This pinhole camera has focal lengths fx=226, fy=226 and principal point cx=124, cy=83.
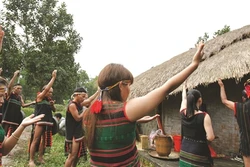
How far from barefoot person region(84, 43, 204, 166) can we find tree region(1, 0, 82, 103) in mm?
15543

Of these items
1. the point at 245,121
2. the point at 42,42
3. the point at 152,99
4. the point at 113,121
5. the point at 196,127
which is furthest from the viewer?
the point at 42,42

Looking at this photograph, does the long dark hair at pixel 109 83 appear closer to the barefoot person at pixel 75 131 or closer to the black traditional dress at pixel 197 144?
the black traditional dress at pixel 197 144

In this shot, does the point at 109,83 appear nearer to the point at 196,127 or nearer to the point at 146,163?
the point at 196,127

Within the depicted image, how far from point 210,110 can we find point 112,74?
6.30m

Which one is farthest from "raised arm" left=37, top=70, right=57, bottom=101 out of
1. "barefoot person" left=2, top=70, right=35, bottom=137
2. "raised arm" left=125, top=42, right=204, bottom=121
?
"raised arm" left=125, top=42, right=204, bottom=121

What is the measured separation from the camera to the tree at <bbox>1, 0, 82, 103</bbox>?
54.4ft

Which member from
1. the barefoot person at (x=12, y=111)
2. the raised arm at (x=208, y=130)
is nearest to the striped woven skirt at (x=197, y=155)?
the raised arm at (x=208, y=130)

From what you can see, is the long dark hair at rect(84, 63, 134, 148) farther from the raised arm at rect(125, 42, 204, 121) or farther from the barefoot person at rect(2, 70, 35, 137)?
the barefoot person at rect(2, 70, 35, 137)

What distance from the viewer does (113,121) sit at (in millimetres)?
1491

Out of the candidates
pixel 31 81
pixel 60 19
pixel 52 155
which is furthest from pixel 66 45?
pixel 52 155

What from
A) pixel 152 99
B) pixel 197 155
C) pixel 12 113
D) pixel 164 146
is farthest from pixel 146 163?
pixel 152 99

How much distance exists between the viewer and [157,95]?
1.33 m

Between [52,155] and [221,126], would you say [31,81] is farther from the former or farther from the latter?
[221,126]

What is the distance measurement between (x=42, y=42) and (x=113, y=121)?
1765cm
